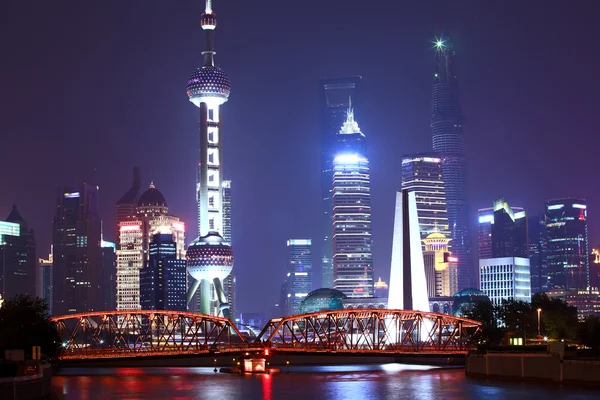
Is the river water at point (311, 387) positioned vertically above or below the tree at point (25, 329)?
below

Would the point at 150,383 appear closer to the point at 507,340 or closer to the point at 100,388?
the point at 100,388

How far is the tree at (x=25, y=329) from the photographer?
14438 centimetres

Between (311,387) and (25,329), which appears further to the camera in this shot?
(25,329)

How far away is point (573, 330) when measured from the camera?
642 ft

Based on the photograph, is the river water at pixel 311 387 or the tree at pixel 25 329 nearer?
the river water at pixel 311 387

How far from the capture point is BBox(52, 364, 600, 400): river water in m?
125

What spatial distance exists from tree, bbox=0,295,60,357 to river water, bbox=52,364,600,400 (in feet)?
18.3

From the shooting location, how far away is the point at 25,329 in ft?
499

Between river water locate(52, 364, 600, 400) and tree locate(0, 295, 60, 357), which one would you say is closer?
river water locate(52, 364, 600, 400)

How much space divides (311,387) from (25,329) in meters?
38.1

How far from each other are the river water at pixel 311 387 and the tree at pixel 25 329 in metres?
5.58

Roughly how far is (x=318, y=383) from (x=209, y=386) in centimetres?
1490

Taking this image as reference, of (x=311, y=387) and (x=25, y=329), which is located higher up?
(x=25, y=329)

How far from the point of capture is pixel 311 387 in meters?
146
